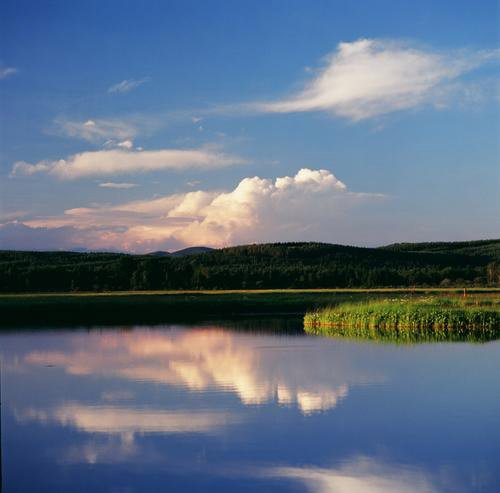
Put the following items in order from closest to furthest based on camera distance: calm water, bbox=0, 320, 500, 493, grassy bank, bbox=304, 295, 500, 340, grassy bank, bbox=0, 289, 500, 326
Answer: calm water, bbox=0, 320, 500, 493 → grassy bank, bbox=304, 295, 500, 340 → grassy bank, bbox=0, 289, 500, 326

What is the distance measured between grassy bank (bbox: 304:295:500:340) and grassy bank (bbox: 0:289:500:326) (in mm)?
14604

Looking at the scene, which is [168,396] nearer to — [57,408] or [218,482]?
[57,408]

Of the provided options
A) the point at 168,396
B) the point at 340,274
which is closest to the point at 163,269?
the point at 340,274

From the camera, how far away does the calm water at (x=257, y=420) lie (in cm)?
1448

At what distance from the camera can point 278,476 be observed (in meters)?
14.4

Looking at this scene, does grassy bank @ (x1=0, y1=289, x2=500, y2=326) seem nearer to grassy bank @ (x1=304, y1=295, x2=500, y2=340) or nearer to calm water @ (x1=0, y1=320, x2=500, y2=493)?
grassy bank @ (x1=304, y1=295, x2=500, y2=340)

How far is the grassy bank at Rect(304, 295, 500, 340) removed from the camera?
4103 centimetres

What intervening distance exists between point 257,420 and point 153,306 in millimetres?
60527

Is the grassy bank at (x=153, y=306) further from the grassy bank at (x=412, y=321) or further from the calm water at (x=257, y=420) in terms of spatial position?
the calm water at (x=257, y=420)

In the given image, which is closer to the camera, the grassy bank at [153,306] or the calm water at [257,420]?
the calm water at [257,420]

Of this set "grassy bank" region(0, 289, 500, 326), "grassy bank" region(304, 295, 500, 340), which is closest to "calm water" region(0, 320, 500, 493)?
"grassy bank" region(304, 295, 500, 340)

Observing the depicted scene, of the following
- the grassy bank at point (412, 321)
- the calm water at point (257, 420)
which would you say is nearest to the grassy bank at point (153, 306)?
the grassy bank at point (412, 321)

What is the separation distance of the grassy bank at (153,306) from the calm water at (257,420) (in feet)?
90.0

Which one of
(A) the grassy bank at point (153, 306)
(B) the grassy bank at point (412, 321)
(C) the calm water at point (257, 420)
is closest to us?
(C) the calm water at point (257, 420)
